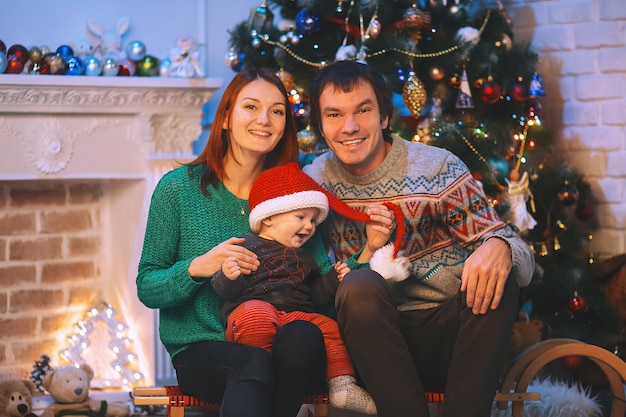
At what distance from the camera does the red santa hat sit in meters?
2.20

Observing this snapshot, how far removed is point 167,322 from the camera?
2.30 metres

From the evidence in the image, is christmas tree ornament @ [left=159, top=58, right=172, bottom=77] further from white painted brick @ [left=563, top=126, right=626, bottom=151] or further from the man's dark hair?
white painted brick @ [left=563, top=126, right=626, bottom=151]

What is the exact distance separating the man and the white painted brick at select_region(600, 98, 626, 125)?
1.36m

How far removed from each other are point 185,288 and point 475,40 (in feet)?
4.90

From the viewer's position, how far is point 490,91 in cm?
306

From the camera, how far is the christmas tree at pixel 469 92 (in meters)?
3.01

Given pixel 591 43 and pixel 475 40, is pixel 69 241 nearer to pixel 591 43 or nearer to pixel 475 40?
pixel 475 40

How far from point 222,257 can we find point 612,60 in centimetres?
202

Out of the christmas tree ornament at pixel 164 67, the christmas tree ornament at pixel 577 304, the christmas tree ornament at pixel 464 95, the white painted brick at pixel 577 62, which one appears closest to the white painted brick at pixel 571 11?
the white painted brick at pixel 577 62

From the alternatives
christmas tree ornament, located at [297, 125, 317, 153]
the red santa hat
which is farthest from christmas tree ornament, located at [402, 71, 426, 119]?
the red santa hat

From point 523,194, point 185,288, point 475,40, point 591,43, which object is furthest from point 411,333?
point 591,43

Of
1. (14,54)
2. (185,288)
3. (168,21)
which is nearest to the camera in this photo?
(185,288)

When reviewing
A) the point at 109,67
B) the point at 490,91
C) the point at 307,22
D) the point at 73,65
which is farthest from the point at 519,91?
the point at 73,65

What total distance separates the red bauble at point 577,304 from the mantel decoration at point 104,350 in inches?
62.7
